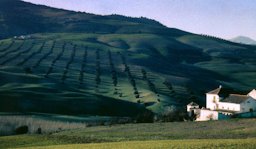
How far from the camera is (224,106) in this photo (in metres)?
104

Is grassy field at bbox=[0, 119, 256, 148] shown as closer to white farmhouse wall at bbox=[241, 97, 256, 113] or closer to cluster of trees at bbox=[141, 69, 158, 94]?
white farmhouse wall at bbox=[241, 97, 256, 113]

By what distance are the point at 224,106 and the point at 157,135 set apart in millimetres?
39730

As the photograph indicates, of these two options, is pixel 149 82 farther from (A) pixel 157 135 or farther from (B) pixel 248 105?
(A) pixel 157 135

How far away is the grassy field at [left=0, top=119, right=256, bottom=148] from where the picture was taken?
190ft

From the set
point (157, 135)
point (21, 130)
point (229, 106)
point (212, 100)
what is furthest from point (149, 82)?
point (157, 135)

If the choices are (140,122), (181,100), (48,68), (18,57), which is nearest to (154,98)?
(181,100)

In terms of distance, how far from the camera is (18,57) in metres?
195

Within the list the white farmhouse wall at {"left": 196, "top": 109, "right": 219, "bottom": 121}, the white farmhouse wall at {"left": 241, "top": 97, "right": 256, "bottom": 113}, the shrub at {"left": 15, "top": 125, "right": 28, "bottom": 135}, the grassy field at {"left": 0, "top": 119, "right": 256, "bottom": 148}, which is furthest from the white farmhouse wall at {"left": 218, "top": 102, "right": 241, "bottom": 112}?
the shrub at {"left": 15, "top": 125, "right": 28, "bottom": 135}

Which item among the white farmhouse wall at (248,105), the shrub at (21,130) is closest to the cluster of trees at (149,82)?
the white farmhouse wall at (248,105)

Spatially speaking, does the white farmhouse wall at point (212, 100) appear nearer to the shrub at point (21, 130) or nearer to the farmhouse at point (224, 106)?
the farmhouse at point (224, 106)

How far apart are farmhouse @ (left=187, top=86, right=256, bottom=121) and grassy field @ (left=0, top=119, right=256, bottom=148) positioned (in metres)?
10.9

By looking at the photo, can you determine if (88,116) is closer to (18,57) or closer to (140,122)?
(140,122)

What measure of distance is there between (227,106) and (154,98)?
33.3m

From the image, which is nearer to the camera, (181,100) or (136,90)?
(181,100)
